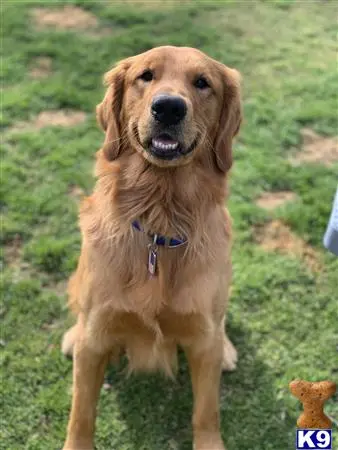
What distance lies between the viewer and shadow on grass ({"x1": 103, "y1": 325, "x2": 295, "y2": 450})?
3.35m

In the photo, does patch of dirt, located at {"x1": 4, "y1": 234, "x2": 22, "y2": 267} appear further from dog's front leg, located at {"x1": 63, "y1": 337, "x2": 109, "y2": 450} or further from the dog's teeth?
the dog's teeth

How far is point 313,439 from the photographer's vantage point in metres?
2.95

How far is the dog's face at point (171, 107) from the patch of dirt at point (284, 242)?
5.00 feet

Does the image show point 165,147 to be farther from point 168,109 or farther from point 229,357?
point 229,357

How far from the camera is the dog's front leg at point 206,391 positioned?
312 centimetres

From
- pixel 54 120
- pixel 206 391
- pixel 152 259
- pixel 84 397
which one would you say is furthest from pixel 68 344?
pixel 54 120

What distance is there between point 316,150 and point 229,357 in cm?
227

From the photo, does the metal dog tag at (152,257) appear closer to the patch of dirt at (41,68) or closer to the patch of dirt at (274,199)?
the patch of dirt at (274,199)

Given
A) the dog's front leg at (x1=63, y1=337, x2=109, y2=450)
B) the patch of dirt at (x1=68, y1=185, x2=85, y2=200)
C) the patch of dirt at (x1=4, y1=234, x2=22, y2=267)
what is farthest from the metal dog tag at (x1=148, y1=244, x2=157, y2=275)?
the patch of dirt at (x1=68, y1=185, x2=85, y2=200)

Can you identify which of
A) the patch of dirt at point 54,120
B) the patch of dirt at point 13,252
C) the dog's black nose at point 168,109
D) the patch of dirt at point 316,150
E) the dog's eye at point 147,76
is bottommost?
the patch of dirt at point 13,252

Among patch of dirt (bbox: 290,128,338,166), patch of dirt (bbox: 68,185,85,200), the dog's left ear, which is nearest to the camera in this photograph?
the dog's left ear

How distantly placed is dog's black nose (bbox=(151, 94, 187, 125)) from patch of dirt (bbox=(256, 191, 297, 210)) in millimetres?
2166

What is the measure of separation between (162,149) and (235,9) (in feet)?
17.0

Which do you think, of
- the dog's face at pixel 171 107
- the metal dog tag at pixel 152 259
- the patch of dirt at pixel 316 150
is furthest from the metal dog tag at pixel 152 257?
the patch of dirt at pixel 316 150
